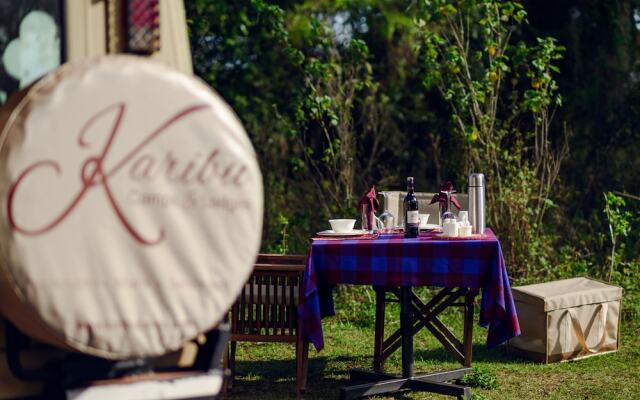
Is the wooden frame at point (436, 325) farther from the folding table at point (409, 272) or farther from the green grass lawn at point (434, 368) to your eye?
the folding table at point (409, 272)

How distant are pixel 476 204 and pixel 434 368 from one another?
1258 millimetres

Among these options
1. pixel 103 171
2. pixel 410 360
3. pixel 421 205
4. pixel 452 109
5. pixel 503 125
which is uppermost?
pixel 452 109

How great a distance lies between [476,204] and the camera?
568cm

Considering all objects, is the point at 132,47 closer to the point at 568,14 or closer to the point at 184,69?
the point at 184,69

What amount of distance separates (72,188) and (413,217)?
10.2ft

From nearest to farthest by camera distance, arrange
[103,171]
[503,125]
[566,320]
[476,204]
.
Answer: [103,171]
[476,204]
[566,320]
[503,125]

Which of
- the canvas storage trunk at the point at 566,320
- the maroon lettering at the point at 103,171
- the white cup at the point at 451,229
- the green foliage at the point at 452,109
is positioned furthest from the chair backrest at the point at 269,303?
the maroon lettering at the point at 103,171

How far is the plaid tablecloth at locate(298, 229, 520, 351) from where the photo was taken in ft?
16.5

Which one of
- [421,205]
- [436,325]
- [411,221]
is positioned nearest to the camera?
[411,221]

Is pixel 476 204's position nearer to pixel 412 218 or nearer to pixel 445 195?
pixel 445 195

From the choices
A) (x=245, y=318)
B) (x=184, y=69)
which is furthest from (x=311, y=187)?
(x=184, y=69)

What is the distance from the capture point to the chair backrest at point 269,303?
5.45m

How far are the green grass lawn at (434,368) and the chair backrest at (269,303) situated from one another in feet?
1.34

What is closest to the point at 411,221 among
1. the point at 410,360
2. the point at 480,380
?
the point at 410,360
